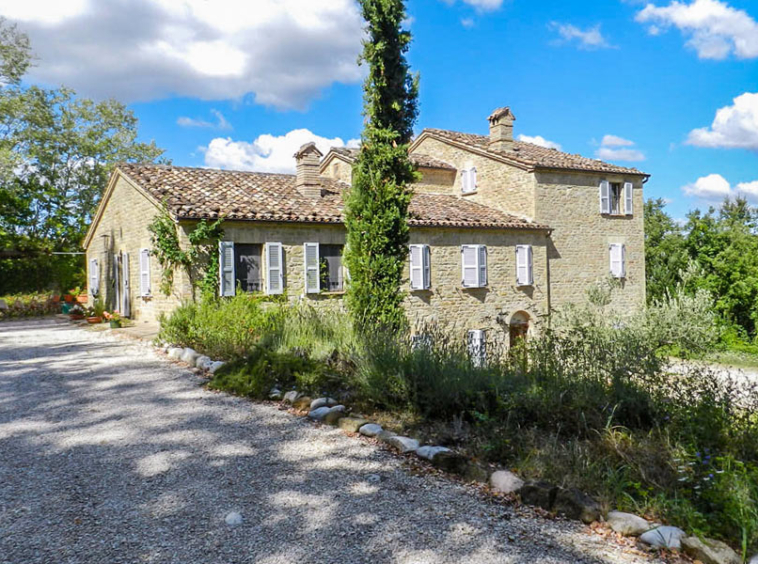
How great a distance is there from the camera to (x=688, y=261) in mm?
21359

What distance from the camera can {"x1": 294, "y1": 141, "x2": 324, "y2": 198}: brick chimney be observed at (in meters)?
16.6

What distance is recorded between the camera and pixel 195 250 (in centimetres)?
1324

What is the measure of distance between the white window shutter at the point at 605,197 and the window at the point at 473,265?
239 inches

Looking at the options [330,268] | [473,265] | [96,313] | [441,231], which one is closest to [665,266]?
[473,265]

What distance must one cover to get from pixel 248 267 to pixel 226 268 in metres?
0.64

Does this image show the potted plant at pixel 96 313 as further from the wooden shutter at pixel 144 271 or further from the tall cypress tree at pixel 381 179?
the tall cypress tree at pixel 381 179

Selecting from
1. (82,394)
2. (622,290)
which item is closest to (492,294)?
(622,290)

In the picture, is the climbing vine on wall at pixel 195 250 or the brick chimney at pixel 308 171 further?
the brick chimney at pixel 308 171

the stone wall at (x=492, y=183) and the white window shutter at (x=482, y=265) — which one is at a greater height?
the stone wall at (x=492, y=183)

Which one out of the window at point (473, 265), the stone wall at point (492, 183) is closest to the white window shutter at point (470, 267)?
the window at point (473, 265)

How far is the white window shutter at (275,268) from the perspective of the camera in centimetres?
1417

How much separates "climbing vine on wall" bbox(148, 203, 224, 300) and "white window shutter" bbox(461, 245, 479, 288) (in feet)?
25.2

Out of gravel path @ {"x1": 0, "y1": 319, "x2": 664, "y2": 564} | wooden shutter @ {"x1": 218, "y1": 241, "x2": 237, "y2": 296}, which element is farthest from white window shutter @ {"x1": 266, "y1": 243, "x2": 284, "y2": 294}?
gravel path @ {"x1": 0, "y1": 319, "x2": 664, "y2": 564}

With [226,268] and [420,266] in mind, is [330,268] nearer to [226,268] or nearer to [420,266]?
[420,266]
